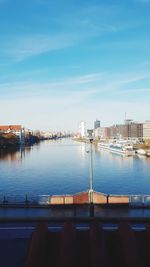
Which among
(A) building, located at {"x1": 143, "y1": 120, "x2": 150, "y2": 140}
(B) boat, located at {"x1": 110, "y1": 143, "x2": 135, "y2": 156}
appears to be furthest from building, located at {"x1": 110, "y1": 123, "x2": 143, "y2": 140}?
(B) boat, located at {"x1": 110, "y1": 143, "x2": 135, "y2": 156}

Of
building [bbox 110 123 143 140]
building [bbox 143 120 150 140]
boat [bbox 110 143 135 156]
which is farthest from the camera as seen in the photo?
building [bbox 110 123 143 140]

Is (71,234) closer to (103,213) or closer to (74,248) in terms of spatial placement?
(74,248)

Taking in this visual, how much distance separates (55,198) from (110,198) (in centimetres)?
206

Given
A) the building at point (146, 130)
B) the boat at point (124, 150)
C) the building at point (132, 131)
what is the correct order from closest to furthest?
1. the boat at point (124, 150)
2. the building at point (146, 130)
3. the building at point (132, 131)

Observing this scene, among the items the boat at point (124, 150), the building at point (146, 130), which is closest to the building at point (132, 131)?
the building at point (146, 130)

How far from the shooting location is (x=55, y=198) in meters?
13.4

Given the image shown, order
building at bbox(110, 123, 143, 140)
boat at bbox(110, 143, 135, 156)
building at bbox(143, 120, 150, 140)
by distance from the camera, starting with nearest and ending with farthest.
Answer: boat at bbox(110, 143, 135, 156), building at bbox(143, 120, 150, 140), building at bbox(110, 123, 143, 140)

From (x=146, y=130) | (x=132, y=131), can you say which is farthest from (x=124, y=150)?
(x=132, y=131)

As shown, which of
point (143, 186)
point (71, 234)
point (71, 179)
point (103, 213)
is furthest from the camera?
point (71, 179)

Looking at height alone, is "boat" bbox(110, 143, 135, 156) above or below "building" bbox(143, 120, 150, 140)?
below

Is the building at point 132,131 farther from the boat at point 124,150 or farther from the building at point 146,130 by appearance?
the boat at point 124,150

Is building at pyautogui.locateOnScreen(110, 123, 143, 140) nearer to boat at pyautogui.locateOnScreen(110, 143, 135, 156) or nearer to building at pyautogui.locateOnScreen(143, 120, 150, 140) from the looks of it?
Result: building at pyautogui.locateOnScreen(143, 120, 150, 140)

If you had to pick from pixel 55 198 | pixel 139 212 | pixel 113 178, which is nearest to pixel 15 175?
pixel 113 178

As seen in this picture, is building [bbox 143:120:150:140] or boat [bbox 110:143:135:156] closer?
boat [bbox 110:143:135:156]
